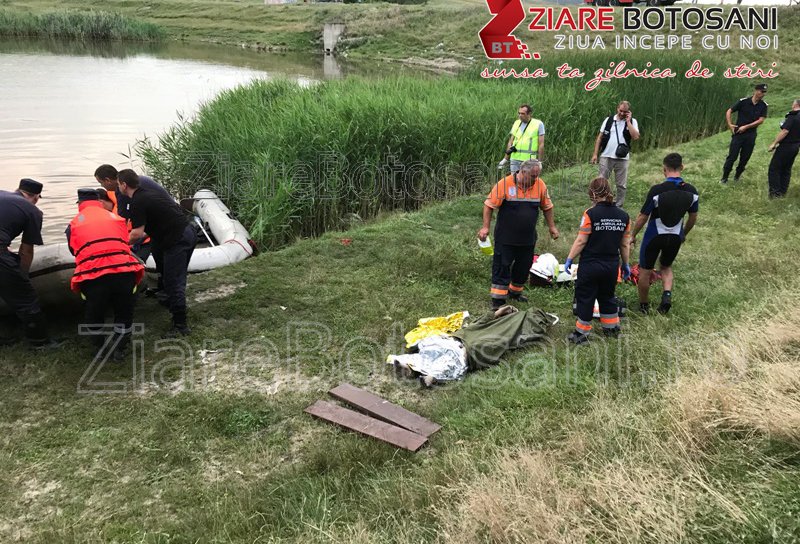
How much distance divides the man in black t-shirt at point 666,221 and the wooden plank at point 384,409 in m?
3.11

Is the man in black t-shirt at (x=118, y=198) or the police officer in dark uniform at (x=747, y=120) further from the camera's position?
the police officer in dark uniform at (x=747, y=120)

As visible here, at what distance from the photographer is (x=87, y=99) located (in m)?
21.1

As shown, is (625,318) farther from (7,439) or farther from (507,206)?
(7,439)

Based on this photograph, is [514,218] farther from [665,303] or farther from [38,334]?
[38,334]

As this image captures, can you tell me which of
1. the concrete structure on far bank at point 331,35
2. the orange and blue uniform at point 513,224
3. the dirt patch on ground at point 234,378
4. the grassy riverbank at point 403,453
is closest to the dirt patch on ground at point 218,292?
the grassy riverbank at point 403,453

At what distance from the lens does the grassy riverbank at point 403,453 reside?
9.66 ft

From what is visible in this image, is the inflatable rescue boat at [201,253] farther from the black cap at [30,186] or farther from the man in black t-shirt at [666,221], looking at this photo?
the man in black t-shirt at [666,221]

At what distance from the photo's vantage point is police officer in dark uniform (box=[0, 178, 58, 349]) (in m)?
5.12

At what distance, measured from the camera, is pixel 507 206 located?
19.8 ft

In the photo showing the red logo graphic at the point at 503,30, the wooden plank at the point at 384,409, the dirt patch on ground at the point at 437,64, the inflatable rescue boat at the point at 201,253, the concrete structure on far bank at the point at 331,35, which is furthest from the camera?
the concrete structure on far bank at the point at 331,35

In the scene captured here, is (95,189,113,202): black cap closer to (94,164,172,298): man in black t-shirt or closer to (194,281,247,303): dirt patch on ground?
(94,164,172,298): man in black t-shirt

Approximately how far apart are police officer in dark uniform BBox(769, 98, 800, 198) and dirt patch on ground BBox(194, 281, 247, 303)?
8719 millimetres

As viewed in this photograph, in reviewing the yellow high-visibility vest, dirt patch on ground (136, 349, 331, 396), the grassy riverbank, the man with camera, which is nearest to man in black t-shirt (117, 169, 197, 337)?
the grassy riverbank

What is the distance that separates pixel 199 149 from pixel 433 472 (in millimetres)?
9119
